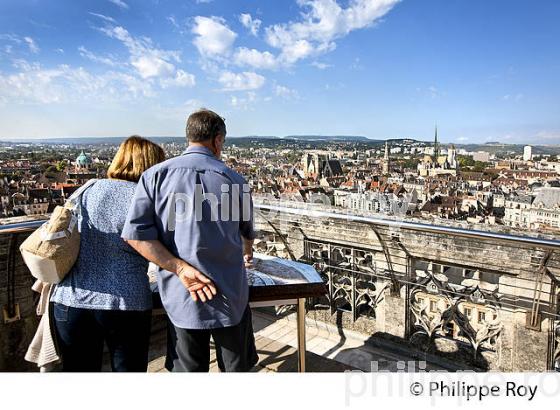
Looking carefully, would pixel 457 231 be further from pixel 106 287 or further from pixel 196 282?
pixel 106 287

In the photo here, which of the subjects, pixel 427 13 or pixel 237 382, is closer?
pixel 237 382

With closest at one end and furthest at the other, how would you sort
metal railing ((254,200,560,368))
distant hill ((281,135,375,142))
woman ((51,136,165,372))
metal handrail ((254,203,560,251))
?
woman ((51,136,165,372)) < metal handrail ((254,203,560,251)) < metal railing ((254,200,560,368)) < distant hill ((281,135,375,142))

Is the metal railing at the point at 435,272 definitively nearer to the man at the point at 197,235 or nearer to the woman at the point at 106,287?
the man at the point at 197,235

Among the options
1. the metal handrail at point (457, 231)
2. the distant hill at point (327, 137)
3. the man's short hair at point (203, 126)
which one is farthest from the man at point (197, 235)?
the distant hill at point (327, 137)

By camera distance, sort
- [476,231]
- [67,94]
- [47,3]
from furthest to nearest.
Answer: [67,94]
[47,3]
[476,231]

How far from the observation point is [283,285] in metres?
1.67

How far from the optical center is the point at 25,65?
7270mm

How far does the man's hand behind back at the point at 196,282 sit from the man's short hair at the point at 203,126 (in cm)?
43

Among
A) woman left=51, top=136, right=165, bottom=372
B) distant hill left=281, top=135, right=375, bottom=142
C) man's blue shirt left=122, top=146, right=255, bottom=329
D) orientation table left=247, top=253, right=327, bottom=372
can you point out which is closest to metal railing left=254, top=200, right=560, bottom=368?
orientation table left=247, top=253, right=327, bottom=372

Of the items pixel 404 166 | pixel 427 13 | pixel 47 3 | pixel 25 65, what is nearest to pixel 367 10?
pixel 427 13

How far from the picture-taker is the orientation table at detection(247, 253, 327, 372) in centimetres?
166

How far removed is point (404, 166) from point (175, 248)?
248ft

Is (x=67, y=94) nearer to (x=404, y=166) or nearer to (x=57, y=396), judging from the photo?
(x=57, y=396)

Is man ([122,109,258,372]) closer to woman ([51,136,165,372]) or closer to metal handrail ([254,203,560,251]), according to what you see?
woman ([51,136,165,372])
